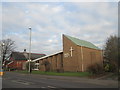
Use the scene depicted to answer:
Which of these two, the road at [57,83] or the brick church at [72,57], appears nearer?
the road at [57,83]

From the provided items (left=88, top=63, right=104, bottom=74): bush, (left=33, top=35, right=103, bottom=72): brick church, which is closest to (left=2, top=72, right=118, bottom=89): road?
(left=88, top=63, right=104, bottom=74): bush

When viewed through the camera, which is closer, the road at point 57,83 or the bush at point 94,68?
the road at point 57,83

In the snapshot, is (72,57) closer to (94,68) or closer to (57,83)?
Result: (94,68)

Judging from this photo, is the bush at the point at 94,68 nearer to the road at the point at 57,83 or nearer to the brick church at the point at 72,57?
the road at the point at 57,83

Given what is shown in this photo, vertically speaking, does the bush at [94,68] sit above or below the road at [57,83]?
above

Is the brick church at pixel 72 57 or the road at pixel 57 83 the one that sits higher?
the brick church at pixel 72 57

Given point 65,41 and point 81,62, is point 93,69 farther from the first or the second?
point 65,41

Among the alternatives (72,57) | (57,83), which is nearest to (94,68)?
(57,83)

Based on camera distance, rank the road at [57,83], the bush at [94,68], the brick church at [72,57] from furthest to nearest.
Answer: the brick church at [72,57] < the bush at [94,68] < the road at [57,83]

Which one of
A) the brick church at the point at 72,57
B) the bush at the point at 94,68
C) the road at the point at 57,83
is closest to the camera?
the road at the point at 57,83

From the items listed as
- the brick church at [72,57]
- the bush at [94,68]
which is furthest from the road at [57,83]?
the brick church at [72,57]

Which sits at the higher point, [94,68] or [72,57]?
[72,57]

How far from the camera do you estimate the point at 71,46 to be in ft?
110

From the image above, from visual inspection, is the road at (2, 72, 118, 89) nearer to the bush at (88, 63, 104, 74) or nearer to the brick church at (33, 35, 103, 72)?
the bush at (88, 63, 104, 74)
